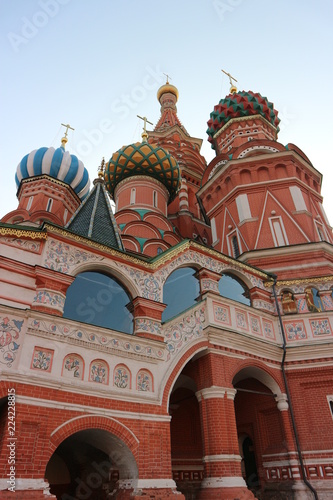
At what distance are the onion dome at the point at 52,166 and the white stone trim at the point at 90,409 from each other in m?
14.0

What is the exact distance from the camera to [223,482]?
21.1 ft

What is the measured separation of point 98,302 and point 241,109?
13.3 metres

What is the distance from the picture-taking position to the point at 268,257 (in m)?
11.1

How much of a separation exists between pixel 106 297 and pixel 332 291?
6000mm

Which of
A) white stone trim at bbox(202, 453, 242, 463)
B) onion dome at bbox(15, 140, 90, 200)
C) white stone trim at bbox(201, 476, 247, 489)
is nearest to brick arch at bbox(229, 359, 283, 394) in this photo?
white stone trim at bbox(202, 453, 242, 463)

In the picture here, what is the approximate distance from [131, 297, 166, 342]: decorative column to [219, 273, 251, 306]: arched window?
221 centimetres

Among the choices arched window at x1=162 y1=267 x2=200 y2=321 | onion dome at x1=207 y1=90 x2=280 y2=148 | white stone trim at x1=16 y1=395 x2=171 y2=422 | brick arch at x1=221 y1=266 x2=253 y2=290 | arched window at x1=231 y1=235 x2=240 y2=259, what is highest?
onion dome at x1=207 y1=90 x2=280 y2=148

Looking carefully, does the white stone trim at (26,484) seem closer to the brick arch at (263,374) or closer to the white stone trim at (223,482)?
the white stone trim at (223,482)

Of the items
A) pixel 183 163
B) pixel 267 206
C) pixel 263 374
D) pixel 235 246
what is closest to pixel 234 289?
pixel 263 374

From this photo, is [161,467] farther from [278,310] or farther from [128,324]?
[278,310]

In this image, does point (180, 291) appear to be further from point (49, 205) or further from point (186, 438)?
point (49, 205)

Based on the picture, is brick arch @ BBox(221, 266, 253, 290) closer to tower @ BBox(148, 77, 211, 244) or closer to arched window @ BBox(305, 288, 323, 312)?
arched window @ BBox(305, 288, 323, 312)

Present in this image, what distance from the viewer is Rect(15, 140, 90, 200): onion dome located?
17938 mm

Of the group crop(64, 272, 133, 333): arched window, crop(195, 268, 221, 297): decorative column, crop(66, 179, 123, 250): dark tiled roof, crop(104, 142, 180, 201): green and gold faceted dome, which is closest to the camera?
crop(64, 272, 133, 333): arched window
